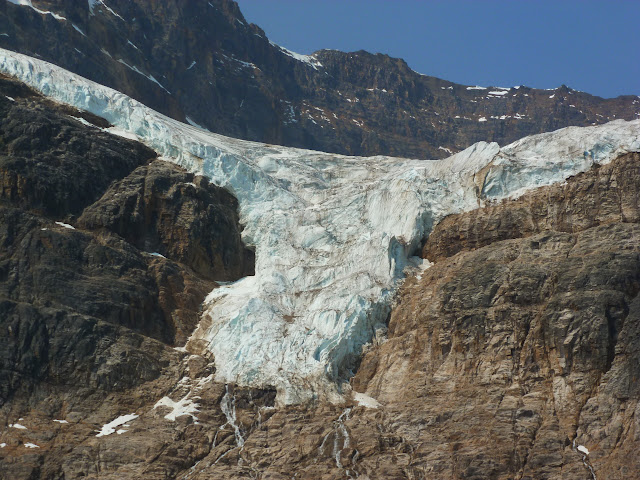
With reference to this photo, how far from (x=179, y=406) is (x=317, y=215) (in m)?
20.3

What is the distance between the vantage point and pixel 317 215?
217 ft

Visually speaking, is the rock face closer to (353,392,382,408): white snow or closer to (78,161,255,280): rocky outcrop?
(78,161,255,280): rocky outcrop

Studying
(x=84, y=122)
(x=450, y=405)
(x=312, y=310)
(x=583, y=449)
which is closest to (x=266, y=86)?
(x=84, y=122)

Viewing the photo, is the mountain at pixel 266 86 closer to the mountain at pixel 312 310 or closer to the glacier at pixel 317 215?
the glacier at pixel 317 215

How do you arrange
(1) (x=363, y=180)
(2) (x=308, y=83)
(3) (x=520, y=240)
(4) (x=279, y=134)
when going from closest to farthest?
(3) (x=520, y=240)
(1) (x=363, y=180)
(4) (x=279, y=134)
(2) (x=308, y=83)

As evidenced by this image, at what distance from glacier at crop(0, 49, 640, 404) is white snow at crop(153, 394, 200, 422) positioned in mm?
2835

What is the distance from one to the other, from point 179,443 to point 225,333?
912cm

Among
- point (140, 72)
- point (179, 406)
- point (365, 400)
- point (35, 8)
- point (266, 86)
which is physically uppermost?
point (266, 86)

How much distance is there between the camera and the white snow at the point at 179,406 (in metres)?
49.0

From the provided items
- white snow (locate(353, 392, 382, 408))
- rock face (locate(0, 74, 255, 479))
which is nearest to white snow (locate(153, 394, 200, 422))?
rock face (locate(0, 74, 255, 479))

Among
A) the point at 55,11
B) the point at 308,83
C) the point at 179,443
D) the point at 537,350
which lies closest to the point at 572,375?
the point at 537,350

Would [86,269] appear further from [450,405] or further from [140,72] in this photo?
[140,72]

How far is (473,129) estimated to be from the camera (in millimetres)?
171250

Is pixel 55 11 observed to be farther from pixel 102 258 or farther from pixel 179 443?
pixel 179 443
